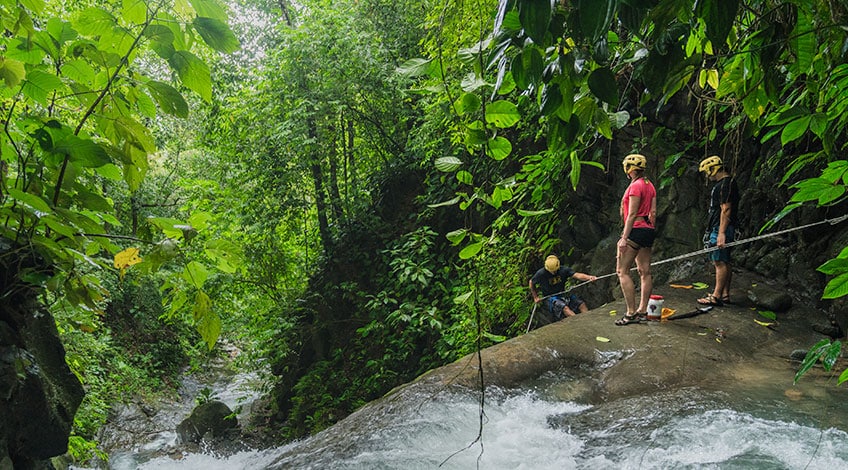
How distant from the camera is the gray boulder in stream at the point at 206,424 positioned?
1068cm

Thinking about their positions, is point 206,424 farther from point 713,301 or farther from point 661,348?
point 713,301

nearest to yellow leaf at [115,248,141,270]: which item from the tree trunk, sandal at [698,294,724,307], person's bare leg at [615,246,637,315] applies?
person's bare leg at [615,246,637,315]

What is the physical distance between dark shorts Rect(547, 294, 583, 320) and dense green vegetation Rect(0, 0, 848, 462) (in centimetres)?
83

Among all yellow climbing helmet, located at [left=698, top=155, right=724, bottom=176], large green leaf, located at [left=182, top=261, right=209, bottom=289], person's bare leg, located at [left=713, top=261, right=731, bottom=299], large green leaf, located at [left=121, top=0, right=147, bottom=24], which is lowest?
person's bare leg, located at [left=713, top=261, right=731, bottom=299]

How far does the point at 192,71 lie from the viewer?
5.34ft

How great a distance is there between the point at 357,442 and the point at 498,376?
137 centimetres

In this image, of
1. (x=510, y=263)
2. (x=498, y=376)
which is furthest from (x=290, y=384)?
(x=498, y=376)

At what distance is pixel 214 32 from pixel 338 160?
10.2 metres

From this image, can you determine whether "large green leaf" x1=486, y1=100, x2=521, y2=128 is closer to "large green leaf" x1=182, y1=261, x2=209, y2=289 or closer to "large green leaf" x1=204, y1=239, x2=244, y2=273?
"large green leaf" x1=204, y1=239, x2=244, y2=273

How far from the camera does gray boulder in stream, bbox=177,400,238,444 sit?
35.0 ft

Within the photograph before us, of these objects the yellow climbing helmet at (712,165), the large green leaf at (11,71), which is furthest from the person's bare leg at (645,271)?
the large green leaf at (11,71)

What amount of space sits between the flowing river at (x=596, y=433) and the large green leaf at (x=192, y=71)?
225cm

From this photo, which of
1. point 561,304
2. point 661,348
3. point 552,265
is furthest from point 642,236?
point 561,304

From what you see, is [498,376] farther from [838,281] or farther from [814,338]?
[814,338]
